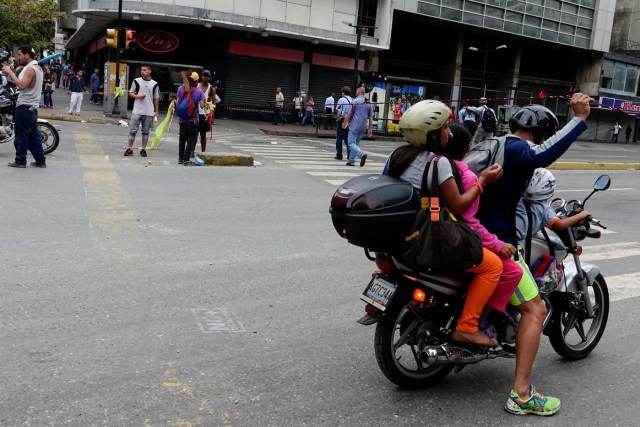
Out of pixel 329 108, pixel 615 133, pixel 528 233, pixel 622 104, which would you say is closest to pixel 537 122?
pixel 528 233

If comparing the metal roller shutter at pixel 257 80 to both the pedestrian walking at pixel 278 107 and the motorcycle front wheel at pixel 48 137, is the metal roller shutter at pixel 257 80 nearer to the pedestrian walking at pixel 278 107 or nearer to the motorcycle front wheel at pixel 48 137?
the pedestrian walking at pixel 278 107

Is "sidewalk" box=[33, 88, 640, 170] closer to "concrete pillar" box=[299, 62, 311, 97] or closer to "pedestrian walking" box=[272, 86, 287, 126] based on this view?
"pedestrian walking" box=[272, 86, 287, 126]

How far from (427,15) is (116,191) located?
3018 centimetres

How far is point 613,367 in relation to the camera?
14.6 feet

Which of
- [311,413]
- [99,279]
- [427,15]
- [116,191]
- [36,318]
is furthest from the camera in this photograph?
[427,15]

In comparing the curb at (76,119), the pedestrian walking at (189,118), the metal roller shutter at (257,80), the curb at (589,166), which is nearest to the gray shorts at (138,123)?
the pedestrian walking at (189,118)

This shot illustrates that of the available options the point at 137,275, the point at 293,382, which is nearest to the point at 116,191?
the point at 137,275

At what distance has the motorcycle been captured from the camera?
3.32m

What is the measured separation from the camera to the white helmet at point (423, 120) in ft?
11.2

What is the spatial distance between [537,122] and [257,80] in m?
30.0

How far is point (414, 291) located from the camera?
11.5 feet

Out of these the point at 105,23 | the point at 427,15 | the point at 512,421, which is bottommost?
the point at 512,421

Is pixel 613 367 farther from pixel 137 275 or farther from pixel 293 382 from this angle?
pixel 137 275

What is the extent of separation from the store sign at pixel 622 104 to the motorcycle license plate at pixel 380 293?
1810 inches
